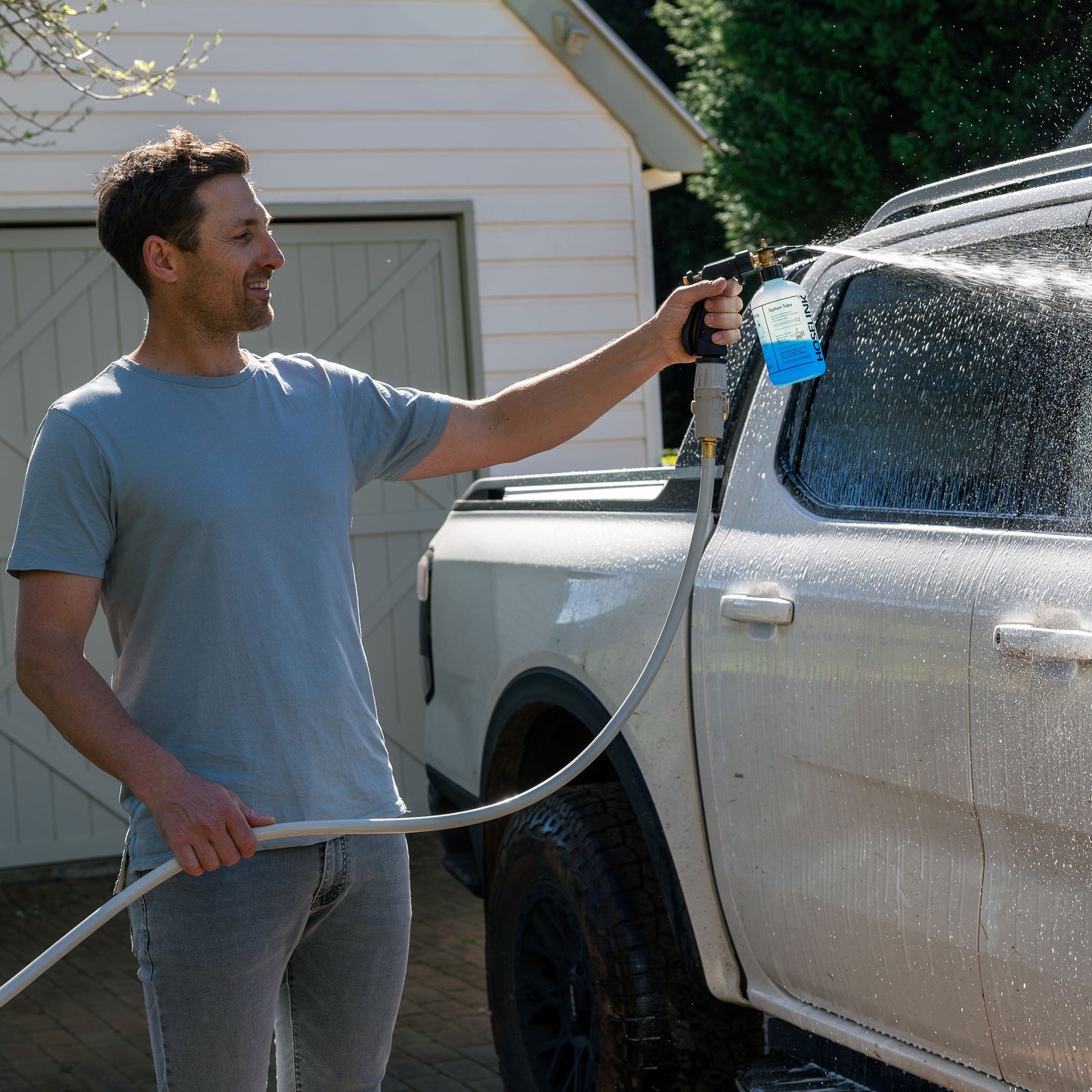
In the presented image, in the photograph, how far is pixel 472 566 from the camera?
13.6ft

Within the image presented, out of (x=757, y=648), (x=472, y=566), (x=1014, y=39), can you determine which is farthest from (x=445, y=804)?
(x=1014, y=39)

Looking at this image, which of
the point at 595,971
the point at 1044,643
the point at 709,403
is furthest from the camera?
the point at 595,971

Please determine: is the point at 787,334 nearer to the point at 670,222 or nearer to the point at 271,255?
the point at 271,255

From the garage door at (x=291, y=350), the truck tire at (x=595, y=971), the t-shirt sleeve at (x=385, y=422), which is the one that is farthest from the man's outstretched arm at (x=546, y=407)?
the garage door at (x=291, y=350)

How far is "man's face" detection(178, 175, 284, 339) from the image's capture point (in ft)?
8.20

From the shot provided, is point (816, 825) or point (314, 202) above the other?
point (314, 202)

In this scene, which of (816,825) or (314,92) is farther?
(314,92)

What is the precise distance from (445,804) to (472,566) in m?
0.85

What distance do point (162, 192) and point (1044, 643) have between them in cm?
155

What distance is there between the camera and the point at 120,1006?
5434 mm

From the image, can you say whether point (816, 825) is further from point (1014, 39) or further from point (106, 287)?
point (1014, 39)

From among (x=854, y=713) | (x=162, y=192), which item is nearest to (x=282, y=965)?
(x=854, y=713)

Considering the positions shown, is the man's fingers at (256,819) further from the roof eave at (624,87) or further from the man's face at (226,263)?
the roof eave at (624,87)

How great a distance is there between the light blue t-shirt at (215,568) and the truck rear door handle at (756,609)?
2.44 ft
